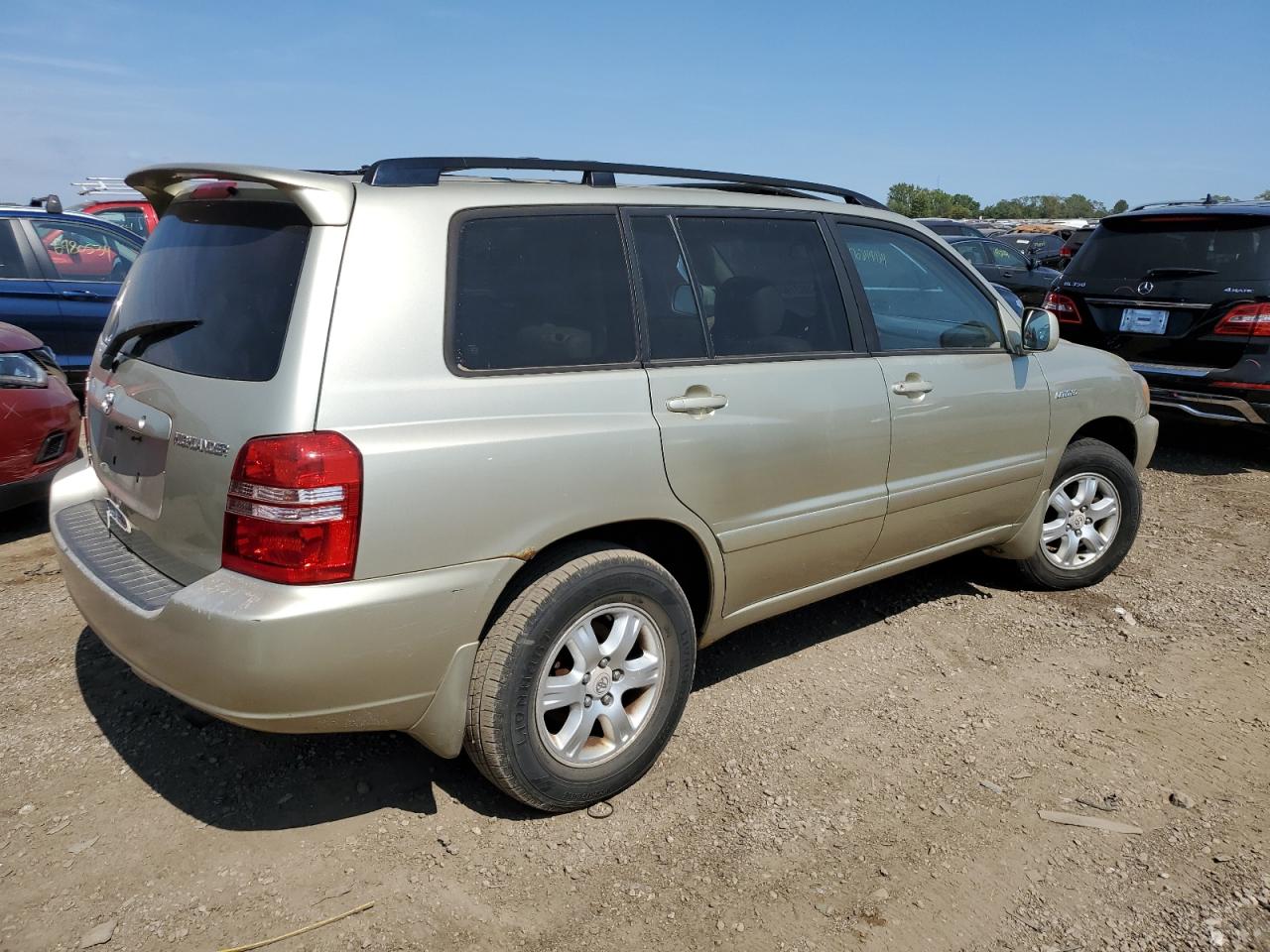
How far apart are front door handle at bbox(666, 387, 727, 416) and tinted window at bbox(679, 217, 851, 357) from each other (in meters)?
0.19

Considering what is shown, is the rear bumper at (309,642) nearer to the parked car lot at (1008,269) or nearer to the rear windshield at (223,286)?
the rear windshield at (223,286)

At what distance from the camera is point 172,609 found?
242cm

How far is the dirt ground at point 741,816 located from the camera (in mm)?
2484

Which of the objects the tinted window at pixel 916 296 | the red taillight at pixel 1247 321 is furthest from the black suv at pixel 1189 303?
the tinted window at pixel 916 296

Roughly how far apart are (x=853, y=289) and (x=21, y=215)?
257 inches

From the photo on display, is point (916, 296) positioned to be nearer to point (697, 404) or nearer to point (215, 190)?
point (697, 404)

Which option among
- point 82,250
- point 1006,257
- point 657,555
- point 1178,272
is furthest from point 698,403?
point 1006,257

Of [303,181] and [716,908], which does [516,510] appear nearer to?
[303,181]

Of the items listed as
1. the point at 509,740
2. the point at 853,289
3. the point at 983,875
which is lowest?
the point at 983,875

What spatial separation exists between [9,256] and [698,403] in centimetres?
644

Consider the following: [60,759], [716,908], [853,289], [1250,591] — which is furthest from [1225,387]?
[60,759]

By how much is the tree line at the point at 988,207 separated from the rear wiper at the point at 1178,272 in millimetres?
70875

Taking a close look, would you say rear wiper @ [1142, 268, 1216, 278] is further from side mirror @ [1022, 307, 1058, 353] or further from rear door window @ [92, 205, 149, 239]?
rear door window @ [92, 205, 149, 239]

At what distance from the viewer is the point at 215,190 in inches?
109
